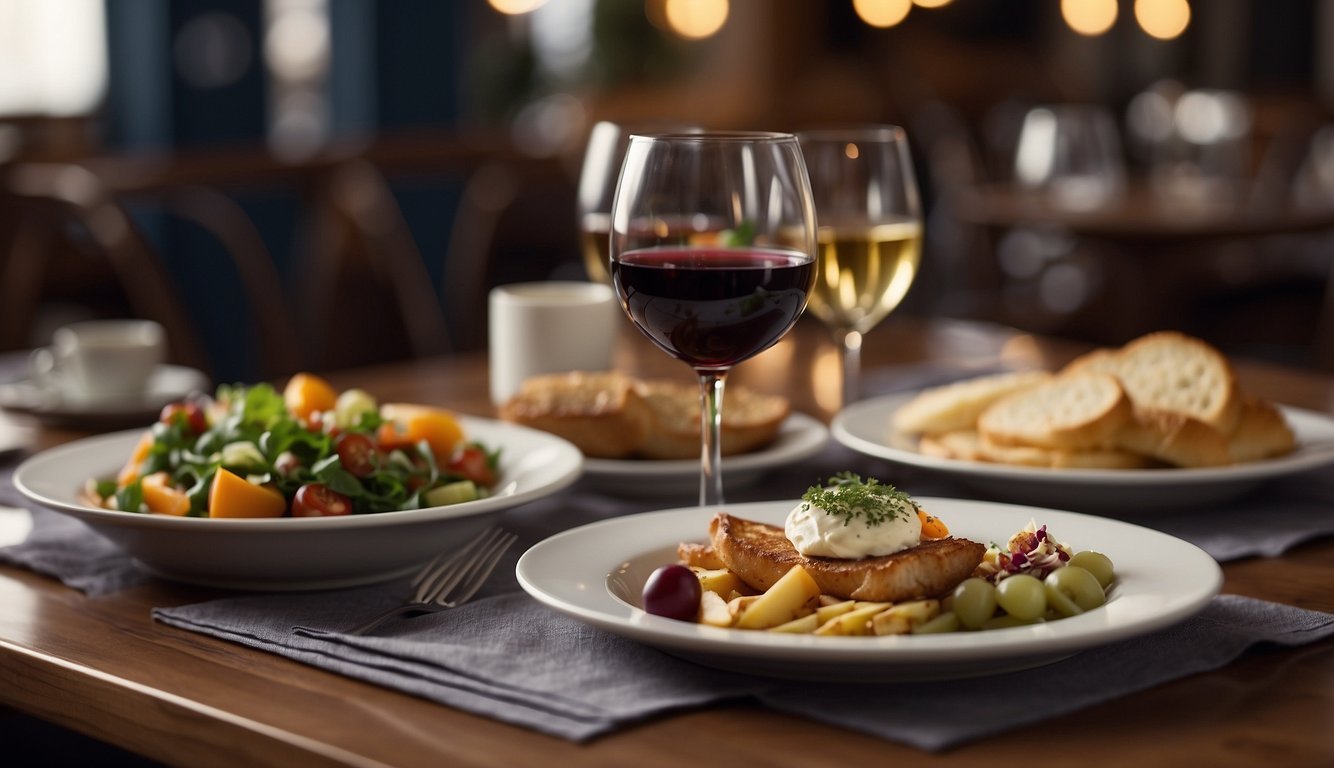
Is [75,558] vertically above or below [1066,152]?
below

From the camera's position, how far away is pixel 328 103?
8969 mm

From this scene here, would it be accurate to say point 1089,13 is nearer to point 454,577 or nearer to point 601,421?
point 601,421

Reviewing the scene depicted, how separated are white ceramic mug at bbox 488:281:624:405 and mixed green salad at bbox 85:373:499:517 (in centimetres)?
37

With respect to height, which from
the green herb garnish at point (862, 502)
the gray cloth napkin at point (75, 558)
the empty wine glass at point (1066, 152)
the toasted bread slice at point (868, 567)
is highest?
the empty wine glass at point (1066, 152)

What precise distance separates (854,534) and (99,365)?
124 cm

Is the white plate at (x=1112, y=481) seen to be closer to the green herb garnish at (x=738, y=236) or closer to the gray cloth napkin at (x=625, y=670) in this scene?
the gray cloth napkin at (x=625, y=670)

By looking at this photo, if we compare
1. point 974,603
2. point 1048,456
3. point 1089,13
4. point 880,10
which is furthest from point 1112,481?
point 1089,13

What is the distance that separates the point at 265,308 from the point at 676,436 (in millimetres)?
1851

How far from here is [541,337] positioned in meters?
1.72

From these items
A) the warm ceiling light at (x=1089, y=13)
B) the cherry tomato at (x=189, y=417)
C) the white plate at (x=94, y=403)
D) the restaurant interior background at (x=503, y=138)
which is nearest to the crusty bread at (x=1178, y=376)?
the cherry tomato at (x=189, y=417)

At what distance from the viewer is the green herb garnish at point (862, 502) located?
0.93 metres

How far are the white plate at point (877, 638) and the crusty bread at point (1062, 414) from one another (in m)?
0.21

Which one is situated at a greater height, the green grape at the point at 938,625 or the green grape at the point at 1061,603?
the green grape at the point at 1061,603

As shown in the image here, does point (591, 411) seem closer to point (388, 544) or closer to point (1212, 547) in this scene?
point (388, 544)
